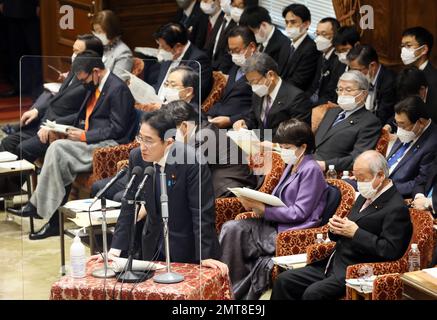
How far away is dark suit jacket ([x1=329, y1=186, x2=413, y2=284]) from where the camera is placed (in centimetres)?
636

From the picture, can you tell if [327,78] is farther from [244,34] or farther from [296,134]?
[296,134]

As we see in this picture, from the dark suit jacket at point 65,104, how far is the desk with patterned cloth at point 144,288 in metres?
0.98

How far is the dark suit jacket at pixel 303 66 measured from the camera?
970 cm

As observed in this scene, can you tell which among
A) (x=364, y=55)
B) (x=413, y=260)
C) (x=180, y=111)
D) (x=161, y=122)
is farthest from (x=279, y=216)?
(x=364, y=55)

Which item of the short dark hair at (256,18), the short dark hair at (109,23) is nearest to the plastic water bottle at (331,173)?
the short dark hair at (256,18)

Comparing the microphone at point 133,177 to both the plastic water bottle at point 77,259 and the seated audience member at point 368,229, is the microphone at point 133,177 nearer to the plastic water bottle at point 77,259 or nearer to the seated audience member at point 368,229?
the plastic water bottle at point 77,259

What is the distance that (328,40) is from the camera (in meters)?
9.67

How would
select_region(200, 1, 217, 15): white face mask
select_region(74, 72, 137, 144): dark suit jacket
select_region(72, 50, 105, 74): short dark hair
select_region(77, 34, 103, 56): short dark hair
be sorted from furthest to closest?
select_region(200, 1, 217, 15): white face mask → select_region(77, 34, 103, 56): short dark hair → select_region(74, 72, 137, 144): dark suit jacket → select_region(72, 50, 105, 74): short dark hair

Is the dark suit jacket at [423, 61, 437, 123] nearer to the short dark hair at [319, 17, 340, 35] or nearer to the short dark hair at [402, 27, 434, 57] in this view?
the short dark hair at [402, 27, 434, 57]

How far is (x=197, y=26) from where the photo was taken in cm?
1143

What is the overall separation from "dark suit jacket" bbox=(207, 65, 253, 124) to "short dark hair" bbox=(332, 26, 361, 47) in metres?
0.83

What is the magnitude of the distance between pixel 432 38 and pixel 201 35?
317cm

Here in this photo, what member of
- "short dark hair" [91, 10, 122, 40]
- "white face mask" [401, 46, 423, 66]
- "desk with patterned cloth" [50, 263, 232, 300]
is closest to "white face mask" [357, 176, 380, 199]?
"desk with patterned cloth" [50, 263, 232, 300]

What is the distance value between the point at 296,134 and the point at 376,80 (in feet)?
6.35
